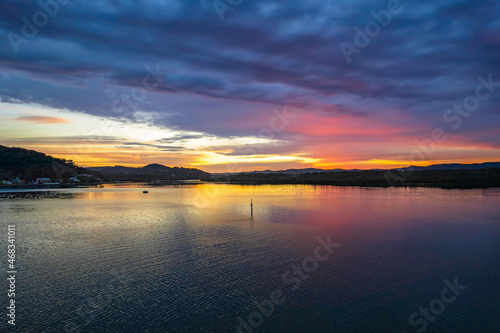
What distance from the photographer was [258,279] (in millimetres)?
13352

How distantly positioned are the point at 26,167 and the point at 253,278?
170 meters

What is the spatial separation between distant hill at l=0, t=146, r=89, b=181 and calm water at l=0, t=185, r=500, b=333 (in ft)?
470

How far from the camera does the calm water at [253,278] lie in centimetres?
980

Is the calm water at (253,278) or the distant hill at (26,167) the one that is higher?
the distant hill at (26,167)

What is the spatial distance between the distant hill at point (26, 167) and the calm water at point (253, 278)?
470 ft

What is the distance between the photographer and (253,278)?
13469 mm

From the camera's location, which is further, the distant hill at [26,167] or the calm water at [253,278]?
the distant hill at [26,167]

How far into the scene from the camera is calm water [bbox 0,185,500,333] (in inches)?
386

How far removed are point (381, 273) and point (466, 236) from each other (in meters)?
12.6

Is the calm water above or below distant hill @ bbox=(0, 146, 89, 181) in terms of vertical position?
below

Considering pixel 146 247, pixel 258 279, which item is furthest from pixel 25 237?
pixel 258 279

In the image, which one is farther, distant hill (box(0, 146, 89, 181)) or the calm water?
distant hill (box(0, 146, 89, 181))

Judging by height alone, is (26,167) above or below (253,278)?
above

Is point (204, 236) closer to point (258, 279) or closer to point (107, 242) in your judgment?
point (107, 242)
